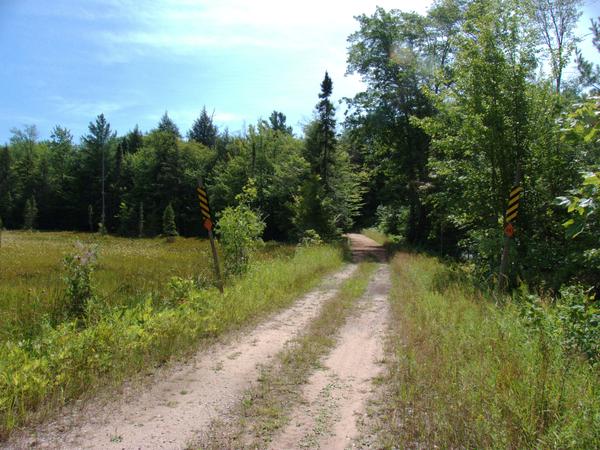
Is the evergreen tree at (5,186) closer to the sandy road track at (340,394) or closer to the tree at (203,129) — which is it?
the tree at (203,129)

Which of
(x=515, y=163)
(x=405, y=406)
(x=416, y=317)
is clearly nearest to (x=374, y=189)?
(x=515, y=163)

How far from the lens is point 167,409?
4.29 meters

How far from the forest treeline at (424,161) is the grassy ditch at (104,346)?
3025 mm

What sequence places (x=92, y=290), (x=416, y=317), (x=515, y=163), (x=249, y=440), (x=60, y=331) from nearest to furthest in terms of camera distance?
(x=249, y=440) → (x=60, y=331) → (x=92, y=290) → (x=416, y=317) → (x=515, y=163)

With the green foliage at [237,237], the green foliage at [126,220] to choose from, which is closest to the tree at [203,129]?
the green foliage at [126,220]

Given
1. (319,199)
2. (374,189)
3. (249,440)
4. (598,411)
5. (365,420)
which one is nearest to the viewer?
(598,411)

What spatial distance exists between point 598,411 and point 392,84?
27.8 m

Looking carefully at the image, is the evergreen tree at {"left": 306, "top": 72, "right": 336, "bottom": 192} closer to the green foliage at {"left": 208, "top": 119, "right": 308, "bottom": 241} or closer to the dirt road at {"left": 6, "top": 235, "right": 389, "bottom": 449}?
the green foliage at {"left": 208, "top": 119, "right": 308, "bottom": 241}

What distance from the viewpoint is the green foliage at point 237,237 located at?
12544 millimetres

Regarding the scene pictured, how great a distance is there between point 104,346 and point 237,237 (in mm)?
7458

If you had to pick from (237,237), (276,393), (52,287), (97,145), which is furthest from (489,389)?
(97,145)

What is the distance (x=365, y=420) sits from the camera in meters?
4.16

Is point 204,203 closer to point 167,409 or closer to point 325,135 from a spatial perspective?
point 167,409

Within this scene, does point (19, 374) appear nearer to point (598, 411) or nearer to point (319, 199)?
point (598, 411)
